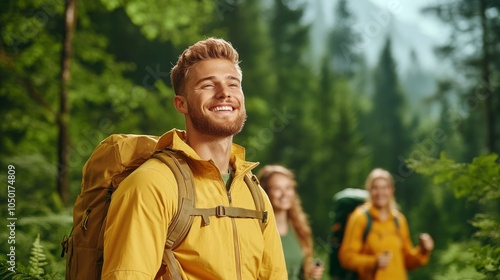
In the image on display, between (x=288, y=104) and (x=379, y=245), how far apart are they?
21.7m

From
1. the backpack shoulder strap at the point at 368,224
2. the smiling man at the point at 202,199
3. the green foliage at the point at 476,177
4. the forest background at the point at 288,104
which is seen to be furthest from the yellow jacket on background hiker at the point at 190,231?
the backpack shoulder strap at the point at 368,224

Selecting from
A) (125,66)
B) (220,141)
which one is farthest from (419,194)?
(220,141)

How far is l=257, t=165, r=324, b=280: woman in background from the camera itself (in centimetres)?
634

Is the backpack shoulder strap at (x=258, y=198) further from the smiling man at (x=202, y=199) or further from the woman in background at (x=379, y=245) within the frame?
the woman in background at (x=379, y=245)

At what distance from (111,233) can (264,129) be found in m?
21.2

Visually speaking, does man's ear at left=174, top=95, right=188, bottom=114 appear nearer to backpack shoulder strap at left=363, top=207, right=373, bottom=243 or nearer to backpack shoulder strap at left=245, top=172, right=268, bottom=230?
backpack shoulder strap at left=245, top=172, right=268, bottom=230

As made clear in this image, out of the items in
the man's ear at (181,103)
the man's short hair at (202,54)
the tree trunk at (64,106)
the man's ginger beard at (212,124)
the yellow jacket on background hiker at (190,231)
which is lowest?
the yellow jacket on background hiker at (190,231)

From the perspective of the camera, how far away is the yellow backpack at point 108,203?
224 cm

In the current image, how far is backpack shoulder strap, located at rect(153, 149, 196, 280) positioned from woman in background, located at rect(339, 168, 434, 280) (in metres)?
5.17

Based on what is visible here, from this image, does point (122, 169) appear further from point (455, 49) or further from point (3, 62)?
point (455, 49)

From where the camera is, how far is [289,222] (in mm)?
6609

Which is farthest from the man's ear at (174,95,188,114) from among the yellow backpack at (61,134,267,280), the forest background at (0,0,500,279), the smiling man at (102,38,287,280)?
the forest background at (0,0,500,279)

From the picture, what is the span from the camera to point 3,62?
34.0ft

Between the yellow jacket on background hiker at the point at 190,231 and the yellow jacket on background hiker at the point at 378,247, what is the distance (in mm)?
4824
